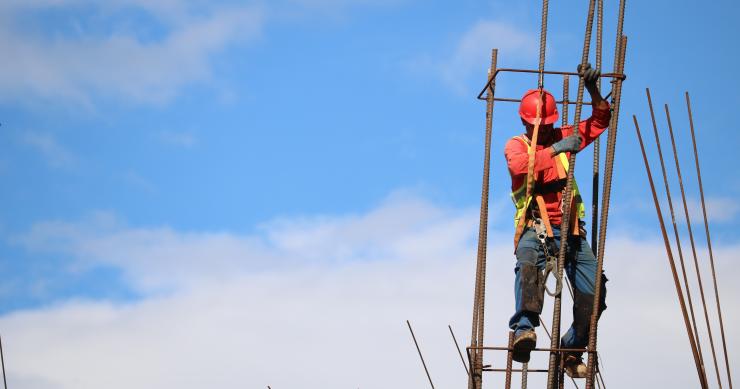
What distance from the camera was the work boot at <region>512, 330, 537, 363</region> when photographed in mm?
9570

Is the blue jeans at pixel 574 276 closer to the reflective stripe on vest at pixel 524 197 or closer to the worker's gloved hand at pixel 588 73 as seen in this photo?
the reflective stripe on vest at pixel 524 197

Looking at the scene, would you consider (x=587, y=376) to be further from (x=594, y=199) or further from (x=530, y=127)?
(x=530, y=127)

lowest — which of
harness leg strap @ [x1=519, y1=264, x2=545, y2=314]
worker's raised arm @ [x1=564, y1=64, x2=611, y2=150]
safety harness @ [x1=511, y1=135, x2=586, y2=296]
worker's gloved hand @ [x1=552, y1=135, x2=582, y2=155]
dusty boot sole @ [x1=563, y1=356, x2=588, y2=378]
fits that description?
dusty boot sole @ [x1=563, y1=356, x2=588, y2=378]

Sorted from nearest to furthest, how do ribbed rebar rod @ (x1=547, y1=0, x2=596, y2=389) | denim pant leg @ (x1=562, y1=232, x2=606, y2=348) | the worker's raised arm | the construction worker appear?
ribbed rebar rod @ (x1=547, y1=0, x2=596, y2=389) < the worker's raised arm < the construction worker < denim pant leg @ (x1=562, y1=232, x2=606, y2=348)

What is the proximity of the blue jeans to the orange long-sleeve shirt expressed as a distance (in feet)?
0.75

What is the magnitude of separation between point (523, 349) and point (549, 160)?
5.64 feet

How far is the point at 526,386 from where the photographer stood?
36.7 feet

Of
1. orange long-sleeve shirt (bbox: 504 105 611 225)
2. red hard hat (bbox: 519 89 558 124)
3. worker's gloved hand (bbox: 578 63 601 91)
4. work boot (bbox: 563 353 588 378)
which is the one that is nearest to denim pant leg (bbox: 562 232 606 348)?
work boot (bbox: 563 353 588 378)

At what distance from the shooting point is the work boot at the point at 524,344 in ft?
31.4

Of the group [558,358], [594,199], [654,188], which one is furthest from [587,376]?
[654,188]

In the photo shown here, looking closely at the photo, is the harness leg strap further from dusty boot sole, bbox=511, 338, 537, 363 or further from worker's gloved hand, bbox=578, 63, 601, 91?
worker's gloved hand, bbox=578, 63, 601, 91

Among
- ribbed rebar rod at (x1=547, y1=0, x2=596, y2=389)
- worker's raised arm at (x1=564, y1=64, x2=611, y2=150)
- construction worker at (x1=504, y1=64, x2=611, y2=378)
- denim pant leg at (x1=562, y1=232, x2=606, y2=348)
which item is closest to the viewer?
ribbed rebar rod at (x1=547, y1=0, x2=596, y2=389)

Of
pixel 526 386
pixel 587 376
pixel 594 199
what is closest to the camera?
pixel 587 376

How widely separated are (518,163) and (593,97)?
920 millimetres
